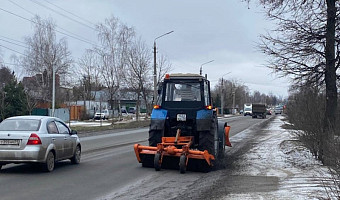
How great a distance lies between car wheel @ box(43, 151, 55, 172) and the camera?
12.1m

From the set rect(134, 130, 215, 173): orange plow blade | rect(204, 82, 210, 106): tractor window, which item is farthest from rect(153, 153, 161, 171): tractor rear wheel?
rect(204, 82, 210, 106): tractor window

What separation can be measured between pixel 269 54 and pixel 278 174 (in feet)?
13.8

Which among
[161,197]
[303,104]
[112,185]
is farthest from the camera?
[303,104]

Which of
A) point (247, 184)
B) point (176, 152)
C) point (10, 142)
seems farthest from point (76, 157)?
point (247, 184)

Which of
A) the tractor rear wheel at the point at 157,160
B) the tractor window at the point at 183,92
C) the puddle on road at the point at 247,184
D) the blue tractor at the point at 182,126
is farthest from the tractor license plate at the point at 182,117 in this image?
the puddle on road at the point at 247,184

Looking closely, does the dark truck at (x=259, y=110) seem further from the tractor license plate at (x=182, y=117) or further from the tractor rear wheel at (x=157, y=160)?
the tractor rear wheel at (x=157, y=160)

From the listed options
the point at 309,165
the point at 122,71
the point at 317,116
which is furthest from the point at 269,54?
the point at 122,71

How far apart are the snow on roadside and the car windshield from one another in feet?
18.7

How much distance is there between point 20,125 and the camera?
12.3 m

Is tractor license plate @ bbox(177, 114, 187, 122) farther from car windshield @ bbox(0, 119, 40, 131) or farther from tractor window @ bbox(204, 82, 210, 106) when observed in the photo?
car windshield @ bbox(0, 119, 40, 131)

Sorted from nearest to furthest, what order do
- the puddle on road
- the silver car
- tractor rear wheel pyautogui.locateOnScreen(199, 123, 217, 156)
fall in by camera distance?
the puddle on road < the silver car < tractor rear wheel pyautogui.locateOnScreen(199, 123, 217, 156)

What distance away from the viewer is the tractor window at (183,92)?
1400cm

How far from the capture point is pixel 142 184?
10.7 m

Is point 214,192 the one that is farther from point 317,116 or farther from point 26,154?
point 317,116
